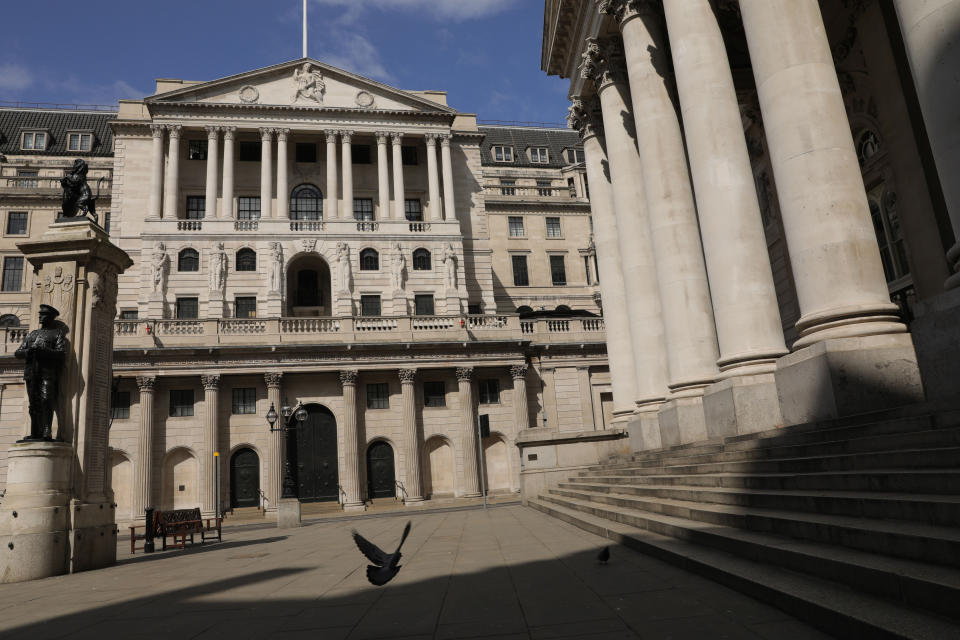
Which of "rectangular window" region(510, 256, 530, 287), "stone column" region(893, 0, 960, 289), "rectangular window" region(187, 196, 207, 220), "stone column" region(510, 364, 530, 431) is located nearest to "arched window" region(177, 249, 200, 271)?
"rectangular window" region(187, 196, 207, 220)

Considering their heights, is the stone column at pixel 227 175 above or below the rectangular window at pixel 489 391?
above

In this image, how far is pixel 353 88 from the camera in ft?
159

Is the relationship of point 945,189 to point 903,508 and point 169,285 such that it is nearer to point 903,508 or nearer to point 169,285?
point 903,508

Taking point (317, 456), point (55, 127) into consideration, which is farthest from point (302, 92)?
point (55, 127)

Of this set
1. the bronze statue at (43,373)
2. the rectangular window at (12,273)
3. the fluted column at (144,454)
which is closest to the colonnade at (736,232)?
the bronze statue at (43,373)

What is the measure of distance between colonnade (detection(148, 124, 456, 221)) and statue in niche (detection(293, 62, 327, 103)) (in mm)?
2898

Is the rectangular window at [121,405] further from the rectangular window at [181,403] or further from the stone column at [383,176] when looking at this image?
the stone column at [383,176]

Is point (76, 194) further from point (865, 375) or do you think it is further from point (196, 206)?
point (196, 206)

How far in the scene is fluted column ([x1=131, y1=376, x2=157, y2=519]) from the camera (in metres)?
34.6

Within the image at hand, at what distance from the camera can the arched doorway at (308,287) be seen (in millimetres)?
45406

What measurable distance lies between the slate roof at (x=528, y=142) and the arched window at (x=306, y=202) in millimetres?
22200

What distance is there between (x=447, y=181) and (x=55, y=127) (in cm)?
4123

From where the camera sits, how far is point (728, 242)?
515 inches

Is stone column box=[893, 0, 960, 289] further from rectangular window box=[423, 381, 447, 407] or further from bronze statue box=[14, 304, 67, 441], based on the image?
rectangular window box=[423, 381, 447, 407]
